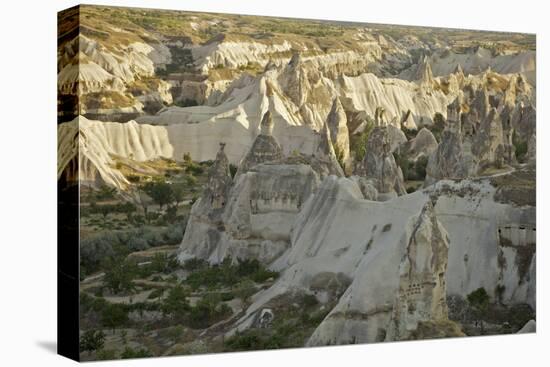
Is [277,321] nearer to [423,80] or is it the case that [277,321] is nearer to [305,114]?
[305,114]

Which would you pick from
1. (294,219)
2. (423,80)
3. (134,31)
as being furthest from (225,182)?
(423,80)

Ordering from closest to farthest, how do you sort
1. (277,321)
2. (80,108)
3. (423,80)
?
1. (80,108)
2. (277,321)
3. (423,80)

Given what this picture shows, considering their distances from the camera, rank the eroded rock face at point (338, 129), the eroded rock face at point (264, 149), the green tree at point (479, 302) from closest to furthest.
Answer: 1. the eroded rock face at point (264, 149)
2. the eroded rock face at point (338, 129)
3. the green tree at point (479, 302)

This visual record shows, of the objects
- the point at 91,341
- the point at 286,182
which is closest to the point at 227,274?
the point at 286,182

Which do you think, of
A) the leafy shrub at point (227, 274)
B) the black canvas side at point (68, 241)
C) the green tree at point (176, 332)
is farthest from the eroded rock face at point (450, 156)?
the black canvas side at point (68, 241)

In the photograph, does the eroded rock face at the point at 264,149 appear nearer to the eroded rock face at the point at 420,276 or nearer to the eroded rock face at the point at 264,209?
the eroded rock face at the point at 264,209

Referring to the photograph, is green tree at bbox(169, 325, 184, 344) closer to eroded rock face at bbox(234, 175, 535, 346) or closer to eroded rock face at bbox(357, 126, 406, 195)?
eroded rock face at bbox(234, 175, 535, 346)

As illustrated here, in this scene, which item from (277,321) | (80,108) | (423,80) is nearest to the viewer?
(80,108)
